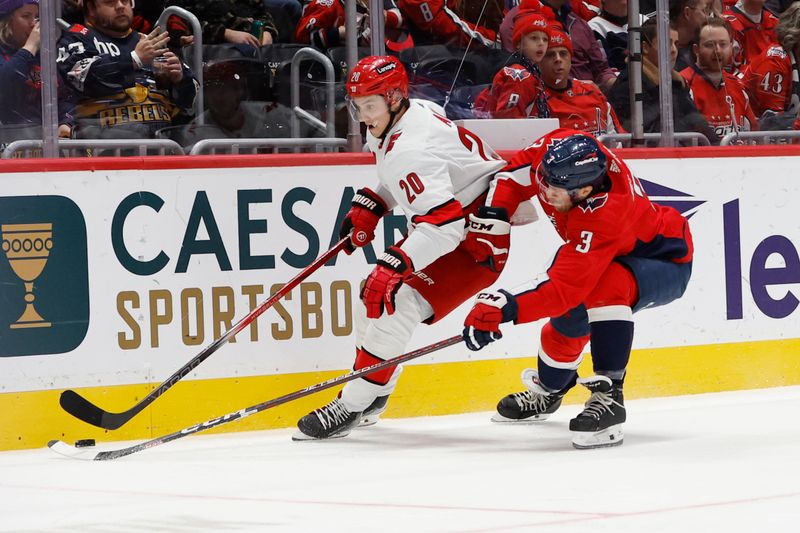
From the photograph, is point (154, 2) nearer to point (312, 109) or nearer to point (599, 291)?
point (312, 109)

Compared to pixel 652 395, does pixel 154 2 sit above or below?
above

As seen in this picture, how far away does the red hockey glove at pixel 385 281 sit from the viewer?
13.8 feet

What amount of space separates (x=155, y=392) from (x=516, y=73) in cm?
207

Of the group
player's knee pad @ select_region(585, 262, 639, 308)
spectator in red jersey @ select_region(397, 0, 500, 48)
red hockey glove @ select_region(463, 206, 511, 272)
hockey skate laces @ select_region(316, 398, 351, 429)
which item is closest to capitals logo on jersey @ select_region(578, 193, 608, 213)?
player's knee pad @ select_region(585, 262, 639, 308)

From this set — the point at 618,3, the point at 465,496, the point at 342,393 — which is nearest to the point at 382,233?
the point at 342,393

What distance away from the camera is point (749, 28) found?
6.02m

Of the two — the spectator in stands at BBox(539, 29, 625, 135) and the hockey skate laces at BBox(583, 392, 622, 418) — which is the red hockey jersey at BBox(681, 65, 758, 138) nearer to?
the spectator in stands at BBox(539, 29, 625, 135)

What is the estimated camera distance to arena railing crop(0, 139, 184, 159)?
4586 millimetres

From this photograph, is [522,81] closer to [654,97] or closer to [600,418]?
[654,97]

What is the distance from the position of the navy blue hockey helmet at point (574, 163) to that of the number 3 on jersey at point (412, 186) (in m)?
0.45

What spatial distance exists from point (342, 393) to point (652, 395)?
1.52 m

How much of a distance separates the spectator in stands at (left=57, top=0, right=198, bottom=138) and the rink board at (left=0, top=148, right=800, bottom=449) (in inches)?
8.7

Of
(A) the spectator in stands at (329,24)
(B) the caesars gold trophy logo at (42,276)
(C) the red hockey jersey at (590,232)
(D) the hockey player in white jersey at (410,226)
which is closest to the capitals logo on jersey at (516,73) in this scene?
(A) the spectator in stands at (329,24)

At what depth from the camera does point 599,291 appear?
427 cm
